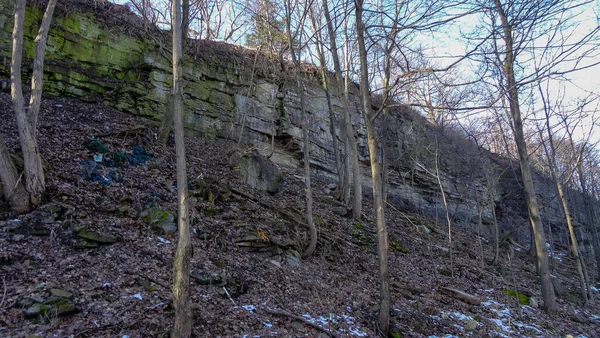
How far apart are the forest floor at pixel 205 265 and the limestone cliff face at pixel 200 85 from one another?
4.26 feet

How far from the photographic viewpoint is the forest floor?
4637mm

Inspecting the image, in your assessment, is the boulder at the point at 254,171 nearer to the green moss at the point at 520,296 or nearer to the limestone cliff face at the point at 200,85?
the limestone cliff face at the point at 200,85

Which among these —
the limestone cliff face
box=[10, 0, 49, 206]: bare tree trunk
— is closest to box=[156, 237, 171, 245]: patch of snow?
box=[10, 0, 49, 206]: bare tree trunk

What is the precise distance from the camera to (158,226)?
6895 mm

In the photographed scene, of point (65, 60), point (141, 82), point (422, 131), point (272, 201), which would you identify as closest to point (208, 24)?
point (141, 82)

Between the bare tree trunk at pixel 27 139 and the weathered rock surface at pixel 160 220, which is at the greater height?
the bare tree trunk at pixel 27 139

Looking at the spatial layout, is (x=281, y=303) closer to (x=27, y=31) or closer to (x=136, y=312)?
(x=136, y=312)

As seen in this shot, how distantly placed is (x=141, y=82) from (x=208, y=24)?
17.7ft

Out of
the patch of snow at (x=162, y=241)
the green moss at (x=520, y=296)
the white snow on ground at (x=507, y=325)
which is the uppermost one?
the patch of snow at (x=162, y=241)

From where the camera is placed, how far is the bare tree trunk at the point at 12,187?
5918mm

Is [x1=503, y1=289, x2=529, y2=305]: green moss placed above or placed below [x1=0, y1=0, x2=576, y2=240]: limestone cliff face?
below

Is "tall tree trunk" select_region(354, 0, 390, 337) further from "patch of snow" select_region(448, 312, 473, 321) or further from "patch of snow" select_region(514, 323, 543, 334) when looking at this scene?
"patch of snow" select_region(514, 323, 543, 334)

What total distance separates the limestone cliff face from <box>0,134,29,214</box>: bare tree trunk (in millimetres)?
4062

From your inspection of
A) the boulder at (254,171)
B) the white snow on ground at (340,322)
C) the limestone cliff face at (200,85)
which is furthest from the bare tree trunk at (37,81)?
the white snow on ground at (340,322)
